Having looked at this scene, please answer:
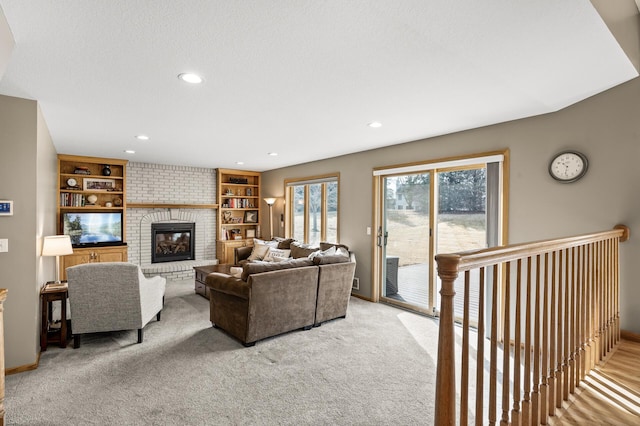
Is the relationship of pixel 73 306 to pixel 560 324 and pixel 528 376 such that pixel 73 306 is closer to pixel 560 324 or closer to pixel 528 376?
pixel 528 376

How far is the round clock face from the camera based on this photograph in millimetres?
2846

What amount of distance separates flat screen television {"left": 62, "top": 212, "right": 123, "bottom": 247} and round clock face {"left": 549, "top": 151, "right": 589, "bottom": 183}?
21.8 feet

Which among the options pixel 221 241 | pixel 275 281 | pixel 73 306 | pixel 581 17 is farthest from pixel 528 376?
pixel 221 241

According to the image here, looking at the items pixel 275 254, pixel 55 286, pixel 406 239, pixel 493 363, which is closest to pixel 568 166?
pixel 406 239

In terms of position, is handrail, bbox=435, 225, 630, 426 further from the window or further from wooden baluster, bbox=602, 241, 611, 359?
the window

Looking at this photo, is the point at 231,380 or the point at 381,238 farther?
the point at 381,238

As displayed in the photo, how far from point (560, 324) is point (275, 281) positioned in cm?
235

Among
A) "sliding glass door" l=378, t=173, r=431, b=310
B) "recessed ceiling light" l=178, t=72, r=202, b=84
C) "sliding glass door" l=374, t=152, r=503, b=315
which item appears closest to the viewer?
"recessed ceiling light" l=178, t=72, r=202, b=84

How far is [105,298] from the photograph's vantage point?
10.4ft

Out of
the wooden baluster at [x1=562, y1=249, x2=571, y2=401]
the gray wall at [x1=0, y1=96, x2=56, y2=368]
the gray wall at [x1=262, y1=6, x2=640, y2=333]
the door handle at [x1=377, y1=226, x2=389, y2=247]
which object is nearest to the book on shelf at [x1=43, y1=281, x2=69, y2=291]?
the gray wall at [x1=0, y1=96, x2=56, y2=368]

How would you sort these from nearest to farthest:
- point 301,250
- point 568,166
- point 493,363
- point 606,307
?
point 493,363 < point 606,307 < point 568,166 < point 301,250

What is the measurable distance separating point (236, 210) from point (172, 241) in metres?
1.59

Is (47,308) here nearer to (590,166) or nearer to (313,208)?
(313,208)

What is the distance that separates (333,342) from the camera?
11.1ft
